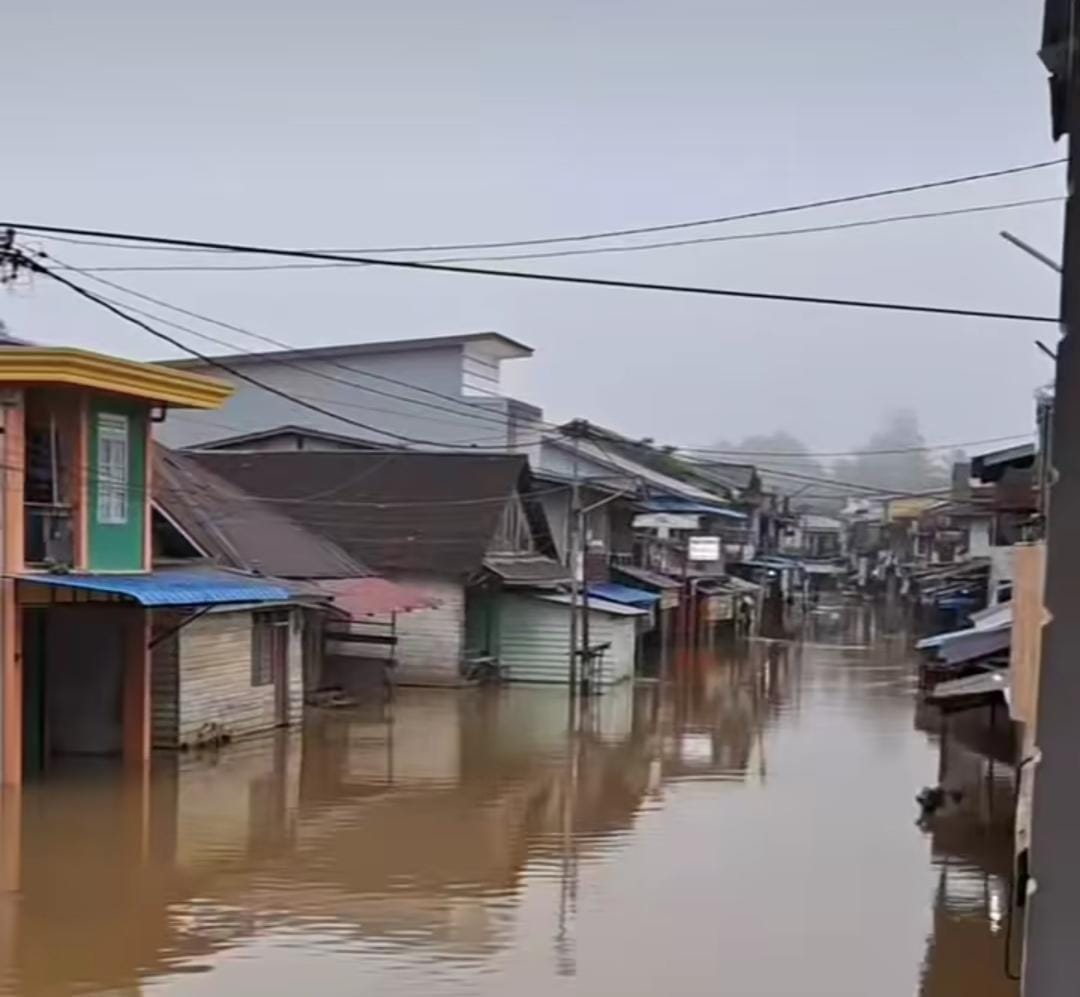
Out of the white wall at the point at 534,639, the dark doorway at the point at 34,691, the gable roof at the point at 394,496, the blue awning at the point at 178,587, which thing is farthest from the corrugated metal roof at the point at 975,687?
the white wall at the point at 534,639

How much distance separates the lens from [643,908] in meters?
9.81

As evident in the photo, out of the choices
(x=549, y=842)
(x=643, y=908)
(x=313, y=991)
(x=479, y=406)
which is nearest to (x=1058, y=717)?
(x=313, y=991)

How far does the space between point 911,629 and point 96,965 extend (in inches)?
1412

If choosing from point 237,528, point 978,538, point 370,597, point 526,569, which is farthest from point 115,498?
point 978,538

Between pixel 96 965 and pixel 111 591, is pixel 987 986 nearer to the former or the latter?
pixel 96 965

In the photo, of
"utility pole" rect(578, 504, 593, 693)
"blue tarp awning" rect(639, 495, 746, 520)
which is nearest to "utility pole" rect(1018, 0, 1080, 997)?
"utility pole" rect(578, 504, 593, 693)

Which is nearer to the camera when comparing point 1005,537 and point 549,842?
point 549,842

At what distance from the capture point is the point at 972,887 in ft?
35.1

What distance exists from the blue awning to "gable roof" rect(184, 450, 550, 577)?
6684mm

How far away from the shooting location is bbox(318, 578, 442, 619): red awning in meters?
19.9

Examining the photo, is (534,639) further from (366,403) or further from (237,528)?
(366,403)

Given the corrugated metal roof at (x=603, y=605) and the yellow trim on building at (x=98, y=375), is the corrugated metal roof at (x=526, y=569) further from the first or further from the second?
the yellow trim on building at (x=98, y=375)

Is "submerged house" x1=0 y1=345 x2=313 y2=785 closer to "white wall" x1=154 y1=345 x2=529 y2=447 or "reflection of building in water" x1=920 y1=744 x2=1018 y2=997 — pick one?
"reflection of building in water" x1=920 y1=744 x2=1018 y2=997

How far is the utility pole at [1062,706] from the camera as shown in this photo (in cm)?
69
